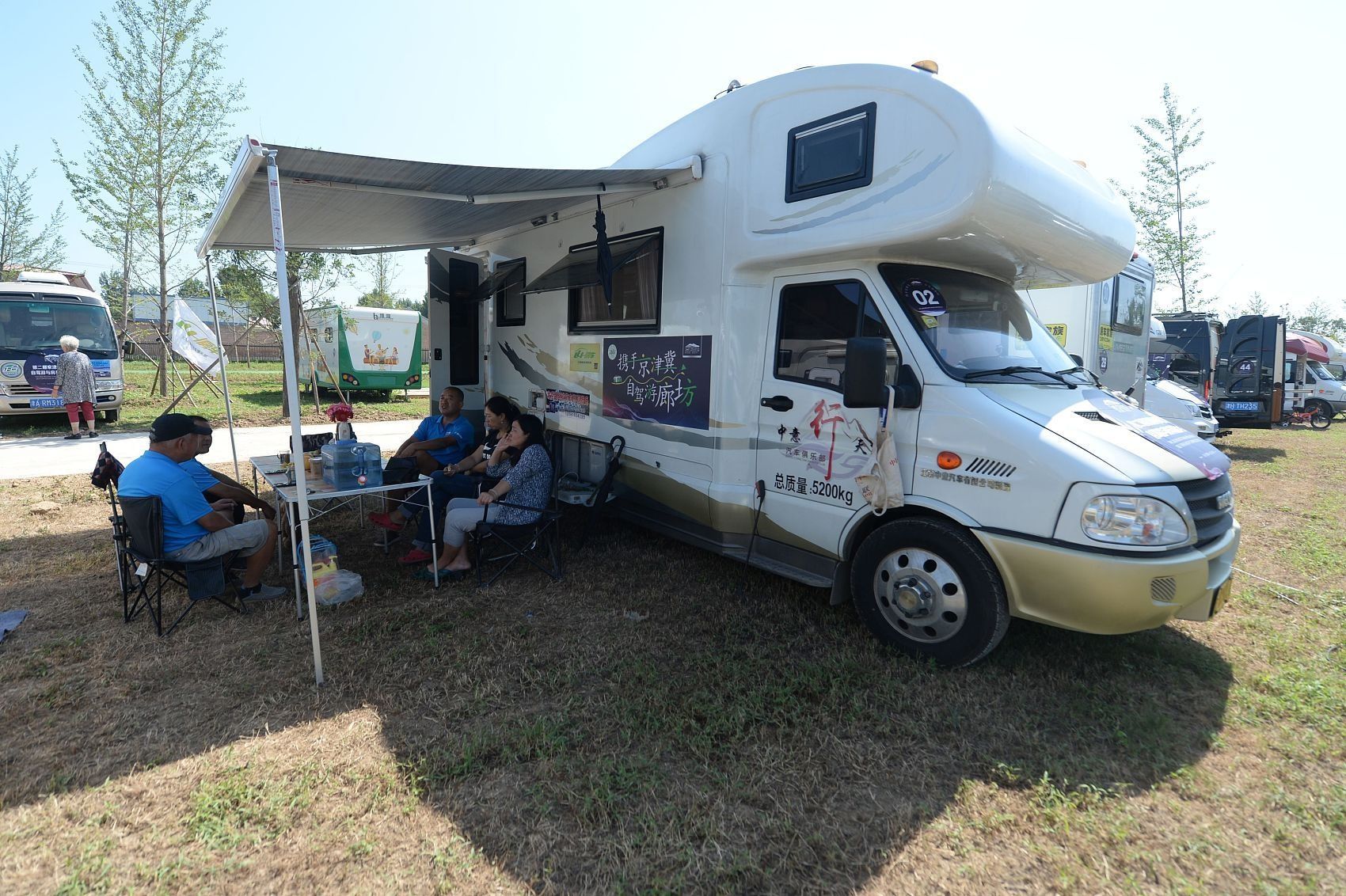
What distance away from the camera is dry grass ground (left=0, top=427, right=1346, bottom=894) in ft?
7.86

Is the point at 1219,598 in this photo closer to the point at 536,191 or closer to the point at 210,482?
the point at 536,191

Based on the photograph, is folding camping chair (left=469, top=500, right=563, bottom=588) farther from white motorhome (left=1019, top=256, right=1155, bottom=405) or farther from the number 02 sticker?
white motorhome (left=1019, top=256, right=1155, bottom=405)

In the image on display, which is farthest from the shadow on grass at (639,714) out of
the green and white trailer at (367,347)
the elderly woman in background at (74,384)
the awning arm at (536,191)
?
the green and white trailer at (367,347)

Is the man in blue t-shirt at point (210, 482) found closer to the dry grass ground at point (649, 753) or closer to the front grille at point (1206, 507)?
the dry grass ground at point (649, 753)

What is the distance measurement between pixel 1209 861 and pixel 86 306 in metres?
15.0

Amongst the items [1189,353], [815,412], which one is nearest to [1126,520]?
[815,412]

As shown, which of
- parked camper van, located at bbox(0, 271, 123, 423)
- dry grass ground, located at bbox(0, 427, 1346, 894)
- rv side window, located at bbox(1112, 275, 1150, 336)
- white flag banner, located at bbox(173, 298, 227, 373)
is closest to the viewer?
dry grass ground, located at bbox(0, 427, 1346, 894)

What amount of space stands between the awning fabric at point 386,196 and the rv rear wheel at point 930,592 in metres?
2.70

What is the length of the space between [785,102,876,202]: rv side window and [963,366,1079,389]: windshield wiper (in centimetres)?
119

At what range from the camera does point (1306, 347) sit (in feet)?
55.8

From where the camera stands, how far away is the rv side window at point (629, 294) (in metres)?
4.89

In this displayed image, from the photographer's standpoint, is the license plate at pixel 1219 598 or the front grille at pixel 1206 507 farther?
the license plate at pixel 1219 598

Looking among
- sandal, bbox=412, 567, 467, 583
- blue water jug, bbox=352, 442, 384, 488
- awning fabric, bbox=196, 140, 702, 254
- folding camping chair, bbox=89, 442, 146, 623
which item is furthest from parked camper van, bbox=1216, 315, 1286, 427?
folding camping chair, bbox=89, 442, 146, 623

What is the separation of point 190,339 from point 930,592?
16.0 meters
